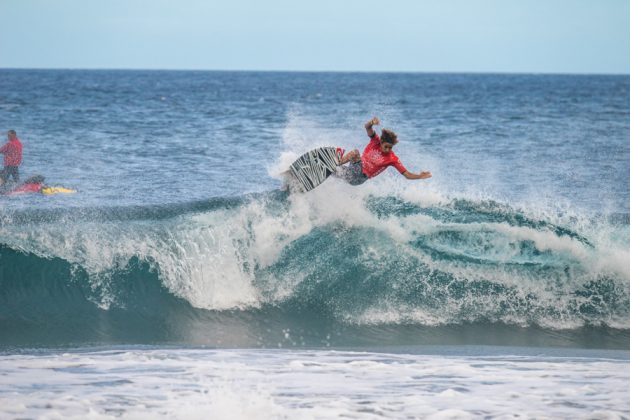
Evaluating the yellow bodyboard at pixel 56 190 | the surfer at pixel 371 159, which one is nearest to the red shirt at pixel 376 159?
the surfer at pixel 371 159

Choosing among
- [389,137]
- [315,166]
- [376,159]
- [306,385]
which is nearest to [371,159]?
[376,159]

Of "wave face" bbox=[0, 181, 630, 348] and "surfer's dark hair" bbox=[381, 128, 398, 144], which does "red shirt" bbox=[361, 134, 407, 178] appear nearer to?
"surfer's dark hair" bbox=[381, 128, 398, 144]

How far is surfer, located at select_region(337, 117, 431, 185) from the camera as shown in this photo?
1090 cm

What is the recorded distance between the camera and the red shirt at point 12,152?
Result: 19.0m

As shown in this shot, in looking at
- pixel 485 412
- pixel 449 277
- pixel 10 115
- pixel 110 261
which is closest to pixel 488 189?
pixel 449 277

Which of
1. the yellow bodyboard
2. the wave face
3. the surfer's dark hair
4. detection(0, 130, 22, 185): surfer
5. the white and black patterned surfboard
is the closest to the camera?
the wave face

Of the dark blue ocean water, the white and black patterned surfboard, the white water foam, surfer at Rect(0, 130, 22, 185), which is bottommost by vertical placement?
the white water foam

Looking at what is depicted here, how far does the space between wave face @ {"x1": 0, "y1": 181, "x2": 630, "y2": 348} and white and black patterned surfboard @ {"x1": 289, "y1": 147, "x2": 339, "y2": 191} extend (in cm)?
64

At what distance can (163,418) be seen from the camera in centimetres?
696

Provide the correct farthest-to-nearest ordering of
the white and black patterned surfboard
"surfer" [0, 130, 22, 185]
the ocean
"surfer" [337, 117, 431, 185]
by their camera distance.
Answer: "surfer" [0, 130, 22, 185]
the white and black patterned surfboard
"surfer" [337, 117, 431, 185]
the ocean

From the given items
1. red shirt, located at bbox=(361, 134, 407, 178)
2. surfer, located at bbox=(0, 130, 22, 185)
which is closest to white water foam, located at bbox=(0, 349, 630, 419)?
red shirt, located at bbox=(361, 134, 407, 178)

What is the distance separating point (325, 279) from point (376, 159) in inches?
80.4

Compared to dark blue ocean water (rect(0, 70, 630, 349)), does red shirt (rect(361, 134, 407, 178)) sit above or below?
above

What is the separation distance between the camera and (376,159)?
36.2 feet
